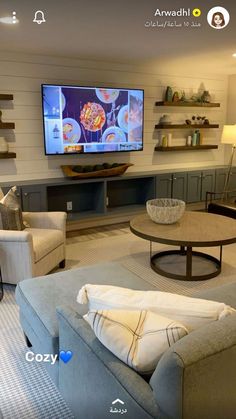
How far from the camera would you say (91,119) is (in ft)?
15.2

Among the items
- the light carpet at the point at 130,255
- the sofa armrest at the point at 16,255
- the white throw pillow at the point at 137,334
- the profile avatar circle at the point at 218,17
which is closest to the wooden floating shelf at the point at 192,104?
the light carpet at the point at 130,255

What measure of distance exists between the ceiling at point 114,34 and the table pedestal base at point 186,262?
202 cm

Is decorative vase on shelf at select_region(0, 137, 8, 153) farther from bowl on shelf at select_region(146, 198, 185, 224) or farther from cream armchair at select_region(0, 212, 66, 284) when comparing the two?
bowl on shelf at select_region(146, 198, 185, 224)

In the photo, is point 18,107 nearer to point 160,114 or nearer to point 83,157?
point 83,157

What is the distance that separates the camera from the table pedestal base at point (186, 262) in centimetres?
312

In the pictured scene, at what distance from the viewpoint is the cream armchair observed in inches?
111

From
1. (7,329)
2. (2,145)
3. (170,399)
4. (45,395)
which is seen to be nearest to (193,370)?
(170,399)

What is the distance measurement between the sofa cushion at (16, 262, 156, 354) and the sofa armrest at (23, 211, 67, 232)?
3.91 ft

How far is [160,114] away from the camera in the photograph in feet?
17.8

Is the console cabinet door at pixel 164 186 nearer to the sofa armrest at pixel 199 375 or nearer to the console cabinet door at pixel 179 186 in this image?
the console cabinet door at pixel 179 186

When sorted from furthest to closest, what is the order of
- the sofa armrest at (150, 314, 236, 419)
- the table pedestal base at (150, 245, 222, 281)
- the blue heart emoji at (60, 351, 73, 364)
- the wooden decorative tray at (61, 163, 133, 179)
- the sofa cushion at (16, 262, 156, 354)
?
the wooden decorative tray at (61, 163, 133, 179), the table pedestal base at (150, 245, 222, 281), the sofa cushion at (16, 262, 156, 354), the blue heart emoji at (60, 351, 73, 364), the sofa armrest at (150, 314, 236, 419)

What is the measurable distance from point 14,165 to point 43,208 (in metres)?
0.71

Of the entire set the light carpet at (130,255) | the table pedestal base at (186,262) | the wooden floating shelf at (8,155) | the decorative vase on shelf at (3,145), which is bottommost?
the light carpet at (130,255)
